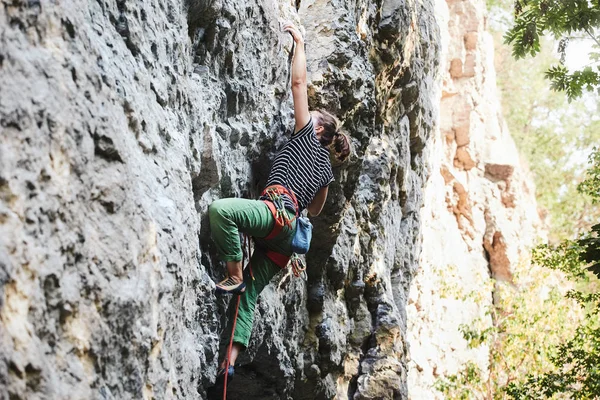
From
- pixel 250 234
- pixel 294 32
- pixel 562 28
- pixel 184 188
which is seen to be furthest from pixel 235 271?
pixel 562 28

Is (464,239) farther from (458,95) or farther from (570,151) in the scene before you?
(570,151)

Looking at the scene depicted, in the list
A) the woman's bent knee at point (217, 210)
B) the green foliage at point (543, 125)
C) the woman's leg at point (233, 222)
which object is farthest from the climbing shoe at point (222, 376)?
the green foliage at point (543, 125)

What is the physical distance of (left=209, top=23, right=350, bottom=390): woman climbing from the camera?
4.08 meters

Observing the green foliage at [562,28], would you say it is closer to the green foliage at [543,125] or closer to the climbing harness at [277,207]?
the climbing harness at [277,207]

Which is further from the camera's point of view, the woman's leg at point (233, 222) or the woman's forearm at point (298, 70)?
the woman's forearm at point (298, 70)

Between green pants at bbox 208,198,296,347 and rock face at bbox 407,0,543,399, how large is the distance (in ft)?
27.3

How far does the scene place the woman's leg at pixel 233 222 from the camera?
403 centimetres

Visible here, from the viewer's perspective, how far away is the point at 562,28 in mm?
6859

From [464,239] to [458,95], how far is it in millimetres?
3478

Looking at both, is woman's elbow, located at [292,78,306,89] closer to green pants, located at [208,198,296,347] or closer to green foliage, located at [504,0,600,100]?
green pants, located at [208,198,296,347]

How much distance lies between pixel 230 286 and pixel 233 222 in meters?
0.45

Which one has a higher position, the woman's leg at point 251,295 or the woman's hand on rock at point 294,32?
the woman's hand on rock at point 294,32

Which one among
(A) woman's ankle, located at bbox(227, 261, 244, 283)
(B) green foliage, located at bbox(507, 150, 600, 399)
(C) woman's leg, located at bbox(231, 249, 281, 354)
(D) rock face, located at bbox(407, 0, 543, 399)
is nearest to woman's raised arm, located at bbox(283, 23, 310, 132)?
(C) woman's leg, located at bbox(231, 249, 281, 354)

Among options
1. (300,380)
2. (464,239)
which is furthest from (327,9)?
(464,239)
